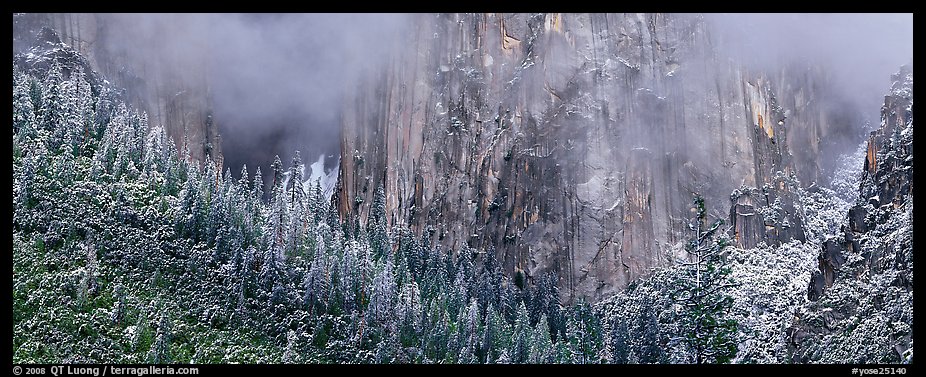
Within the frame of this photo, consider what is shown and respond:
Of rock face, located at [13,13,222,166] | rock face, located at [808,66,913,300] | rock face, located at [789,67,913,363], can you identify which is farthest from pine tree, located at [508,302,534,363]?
rock face, located at [13,13,222,166]

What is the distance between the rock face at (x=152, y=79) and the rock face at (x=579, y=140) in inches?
916

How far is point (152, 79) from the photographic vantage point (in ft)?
541

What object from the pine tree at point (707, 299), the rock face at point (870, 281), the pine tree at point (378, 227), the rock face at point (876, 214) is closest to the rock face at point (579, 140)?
the pine tree at point (378, 227)

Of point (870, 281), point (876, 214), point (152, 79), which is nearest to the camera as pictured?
point (870, 281)

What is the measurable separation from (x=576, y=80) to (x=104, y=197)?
253 ft

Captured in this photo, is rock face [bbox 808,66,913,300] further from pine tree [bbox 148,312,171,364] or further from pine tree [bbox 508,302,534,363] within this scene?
pine tree [bbox 148,312,171,364]

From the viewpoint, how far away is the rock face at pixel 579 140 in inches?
5733

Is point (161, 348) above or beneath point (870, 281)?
beneath

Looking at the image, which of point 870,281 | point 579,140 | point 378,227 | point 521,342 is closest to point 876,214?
point 870,281

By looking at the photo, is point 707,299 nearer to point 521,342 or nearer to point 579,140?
point 521,342

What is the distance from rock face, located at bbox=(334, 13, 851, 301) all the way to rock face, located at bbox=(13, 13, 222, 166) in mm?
23265

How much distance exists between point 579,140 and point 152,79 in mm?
68774
